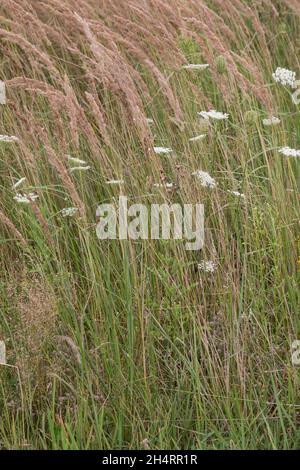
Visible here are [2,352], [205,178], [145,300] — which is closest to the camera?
[2,352]

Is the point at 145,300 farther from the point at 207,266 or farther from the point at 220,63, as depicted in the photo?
the point at 220,63

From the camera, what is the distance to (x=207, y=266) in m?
3.12

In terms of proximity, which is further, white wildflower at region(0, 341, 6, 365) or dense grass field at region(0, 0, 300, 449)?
white wildflower at region(0, 341, 6, 365)

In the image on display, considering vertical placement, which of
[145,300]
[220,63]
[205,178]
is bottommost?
[145,300]

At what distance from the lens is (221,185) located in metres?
3.69

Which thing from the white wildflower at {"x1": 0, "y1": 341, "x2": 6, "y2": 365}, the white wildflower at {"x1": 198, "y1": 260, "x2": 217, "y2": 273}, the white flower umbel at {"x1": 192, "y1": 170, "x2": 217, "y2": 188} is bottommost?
the white wildflower at {"x1": 0, "y1": 341, "x2": 6, "y2": 365}

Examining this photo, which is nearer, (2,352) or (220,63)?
(2,352)

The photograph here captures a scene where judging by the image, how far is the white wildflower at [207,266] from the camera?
3.10 metres

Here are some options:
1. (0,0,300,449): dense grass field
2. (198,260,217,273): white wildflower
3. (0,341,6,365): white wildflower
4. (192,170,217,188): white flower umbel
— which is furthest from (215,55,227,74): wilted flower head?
(0,341,6,365): white wildflower

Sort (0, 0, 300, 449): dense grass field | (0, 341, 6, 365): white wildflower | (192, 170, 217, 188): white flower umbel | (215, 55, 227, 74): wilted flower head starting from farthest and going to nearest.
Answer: (215, 55, 227, 74): wilted flower head, (192, 170, 217, 188): white flower umbel, (0, 341, 6, 365): white wildflower, (0, 0, 300, 449): dense grass field

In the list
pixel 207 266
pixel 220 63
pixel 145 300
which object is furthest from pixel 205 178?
pixel 220 63

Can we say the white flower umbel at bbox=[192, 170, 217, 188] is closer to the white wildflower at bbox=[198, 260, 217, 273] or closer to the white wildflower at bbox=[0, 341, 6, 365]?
the white wildflower at bbox=[198, 260, 217, 273]

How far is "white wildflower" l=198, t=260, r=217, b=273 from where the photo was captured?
310 centimetres

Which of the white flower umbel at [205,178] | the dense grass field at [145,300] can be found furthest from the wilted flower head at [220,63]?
the white flower umbel at [205,178]
